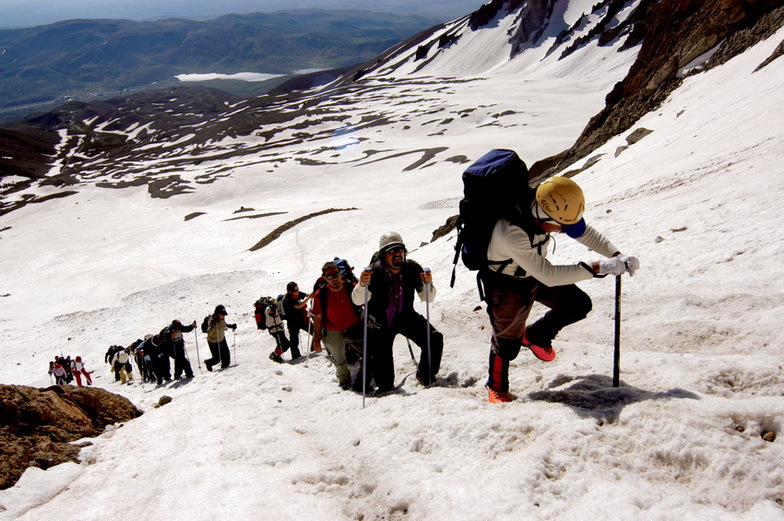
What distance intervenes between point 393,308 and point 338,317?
3.69 feet

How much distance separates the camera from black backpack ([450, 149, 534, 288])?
13.8 ft

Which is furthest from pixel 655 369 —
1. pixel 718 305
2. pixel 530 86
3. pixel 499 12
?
pixel 499 12

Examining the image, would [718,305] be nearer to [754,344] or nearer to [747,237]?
[754,344]

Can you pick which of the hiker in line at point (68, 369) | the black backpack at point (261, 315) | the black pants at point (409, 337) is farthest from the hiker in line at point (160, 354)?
the black pants at point (409, 337)

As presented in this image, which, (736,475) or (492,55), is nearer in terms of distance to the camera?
(736,475)

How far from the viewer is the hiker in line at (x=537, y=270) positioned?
4102 mm

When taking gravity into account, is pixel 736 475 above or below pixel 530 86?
below

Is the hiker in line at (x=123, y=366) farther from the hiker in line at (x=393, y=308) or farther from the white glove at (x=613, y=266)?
the white glove at (x=613, y=266)

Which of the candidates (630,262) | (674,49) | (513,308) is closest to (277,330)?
(513,308)

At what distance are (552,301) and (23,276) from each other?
41.1m

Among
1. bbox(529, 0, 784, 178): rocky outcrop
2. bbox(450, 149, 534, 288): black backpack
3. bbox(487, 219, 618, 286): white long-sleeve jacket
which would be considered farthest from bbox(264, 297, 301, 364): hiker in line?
bbox(529, 0, 784, 178): rocky outcrop

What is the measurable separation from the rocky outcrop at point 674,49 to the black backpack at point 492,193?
1874 centimetres

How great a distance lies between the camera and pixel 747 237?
6.63m

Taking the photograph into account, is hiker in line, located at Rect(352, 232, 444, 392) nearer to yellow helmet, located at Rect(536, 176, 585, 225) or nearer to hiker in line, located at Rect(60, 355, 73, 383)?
yellow helmet, located at Rect(536, 176, 585, 225)
